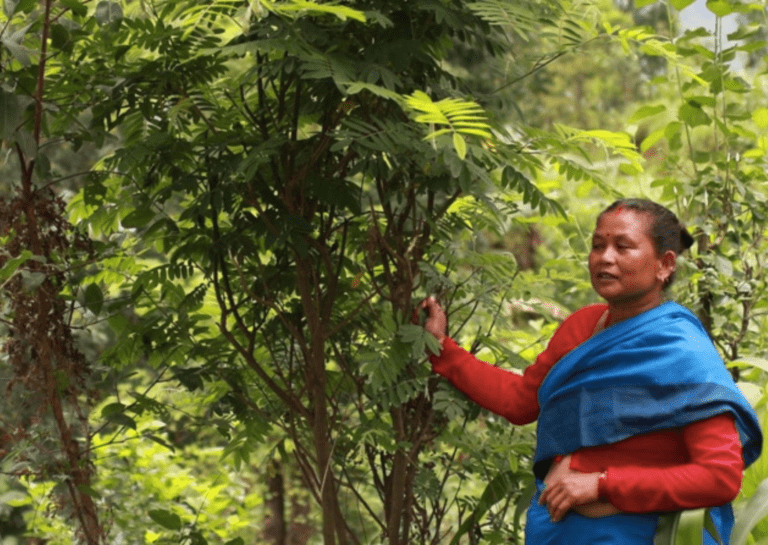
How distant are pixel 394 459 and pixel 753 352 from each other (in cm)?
168

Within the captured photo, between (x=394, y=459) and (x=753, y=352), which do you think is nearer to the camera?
(x=394, y=459)

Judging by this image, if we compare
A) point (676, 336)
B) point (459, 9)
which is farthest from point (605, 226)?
point (459, 9)

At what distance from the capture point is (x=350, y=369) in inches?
126

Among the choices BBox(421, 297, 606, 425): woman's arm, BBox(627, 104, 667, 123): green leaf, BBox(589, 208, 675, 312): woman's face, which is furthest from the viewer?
BBox(627, 104, 667, 123): green leaf

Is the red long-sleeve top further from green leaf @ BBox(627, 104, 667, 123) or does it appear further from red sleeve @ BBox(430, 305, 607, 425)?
green leaf @ BBox(627, 104, 667, 123)

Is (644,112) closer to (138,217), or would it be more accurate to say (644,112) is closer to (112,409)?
(138,217)

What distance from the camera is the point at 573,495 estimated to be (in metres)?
2.22

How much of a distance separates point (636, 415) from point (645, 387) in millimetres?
65

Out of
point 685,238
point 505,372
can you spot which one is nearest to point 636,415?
point 685,238

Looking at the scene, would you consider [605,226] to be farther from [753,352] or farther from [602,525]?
[753,352]

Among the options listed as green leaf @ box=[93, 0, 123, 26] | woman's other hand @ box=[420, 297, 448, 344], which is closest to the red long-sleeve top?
woman's other hand @ box=[420, 297, 448, 344]

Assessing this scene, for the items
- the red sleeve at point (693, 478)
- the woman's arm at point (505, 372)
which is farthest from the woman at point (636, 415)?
the woman's arm at point (505, 372)

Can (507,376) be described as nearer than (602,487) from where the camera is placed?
No

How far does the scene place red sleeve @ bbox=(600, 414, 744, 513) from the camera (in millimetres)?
2121
